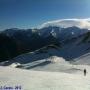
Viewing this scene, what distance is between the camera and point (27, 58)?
153375 mm

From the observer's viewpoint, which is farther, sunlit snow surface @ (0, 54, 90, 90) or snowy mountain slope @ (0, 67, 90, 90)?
sunlit snow surface @ (0, 54, 90, 90)

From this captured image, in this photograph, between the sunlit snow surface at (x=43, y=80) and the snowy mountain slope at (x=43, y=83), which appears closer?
the snowy mountain slope at (x=43, y=83)

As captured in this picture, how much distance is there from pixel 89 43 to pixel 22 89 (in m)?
141

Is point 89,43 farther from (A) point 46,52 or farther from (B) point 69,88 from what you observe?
(B) point 69,88

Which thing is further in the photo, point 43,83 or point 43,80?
point 43,80

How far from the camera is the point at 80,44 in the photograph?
552 ft

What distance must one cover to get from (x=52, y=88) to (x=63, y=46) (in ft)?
497

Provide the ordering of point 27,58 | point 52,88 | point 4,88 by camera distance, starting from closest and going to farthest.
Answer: point 4,88 → point 52,88 → point 27,58

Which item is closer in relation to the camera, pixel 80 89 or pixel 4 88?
pixel 4 88

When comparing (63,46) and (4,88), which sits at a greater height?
(4,88)

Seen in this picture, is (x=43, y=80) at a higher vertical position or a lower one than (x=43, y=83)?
lower

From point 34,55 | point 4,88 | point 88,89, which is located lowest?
point 34,55

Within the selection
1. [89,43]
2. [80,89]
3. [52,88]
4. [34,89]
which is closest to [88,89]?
[80,89]

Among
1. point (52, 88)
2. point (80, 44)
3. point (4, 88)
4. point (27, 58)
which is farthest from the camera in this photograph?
point (80, 44)
